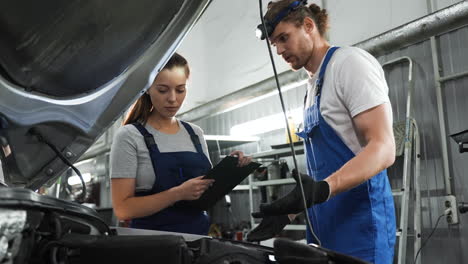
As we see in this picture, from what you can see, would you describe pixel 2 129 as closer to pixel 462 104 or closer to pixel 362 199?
pixel 362 199

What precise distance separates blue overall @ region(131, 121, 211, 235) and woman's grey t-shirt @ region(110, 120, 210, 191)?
0.02 metres

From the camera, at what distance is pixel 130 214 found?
129 centimetres

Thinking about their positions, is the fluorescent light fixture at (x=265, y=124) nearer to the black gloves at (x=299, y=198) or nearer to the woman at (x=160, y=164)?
the woman at (x=160, y=164)

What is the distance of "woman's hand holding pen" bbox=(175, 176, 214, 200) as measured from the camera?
131 cm

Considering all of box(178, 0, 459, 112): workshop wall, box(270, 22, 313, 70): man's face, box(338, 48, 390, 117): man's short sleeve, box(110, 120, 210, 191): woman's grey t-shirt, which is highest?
box(178, 0, 459, 112): workshop wall

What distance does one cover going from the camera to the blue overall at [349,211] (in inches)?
45.2

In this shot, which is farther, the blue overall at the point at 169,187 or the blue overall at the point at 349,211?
the blue overall at the point at 169,187

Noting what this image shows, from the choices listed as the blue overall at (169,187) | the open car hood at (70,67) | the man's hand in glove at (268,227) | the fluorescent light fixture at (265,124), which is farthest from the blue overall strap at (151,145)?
the fluorescent light fixture at (265,124)

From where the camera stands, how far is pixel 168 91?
1.45m

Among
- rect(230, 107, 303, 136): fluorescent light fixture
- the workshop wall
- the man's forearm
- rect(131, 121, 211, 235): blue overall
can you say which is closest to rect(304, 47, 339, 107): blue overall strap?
the man's forearm

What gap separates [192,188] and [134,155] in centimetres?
22

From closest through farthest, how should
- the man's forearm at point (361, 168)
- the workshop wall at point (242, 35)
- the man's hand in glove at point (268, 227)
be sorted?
the man's forearm at point (361, 168), the man's hand in glove at point (268, 227), the workshop wall at point (242, 35)

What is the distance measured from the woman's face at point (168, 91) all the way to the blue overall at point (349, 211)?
1.57 ft

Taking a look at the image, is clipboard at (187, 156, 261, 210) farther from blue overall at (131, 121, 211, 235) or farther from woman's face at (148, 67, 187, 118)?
woman's face at (148, 67, 187, 118)
